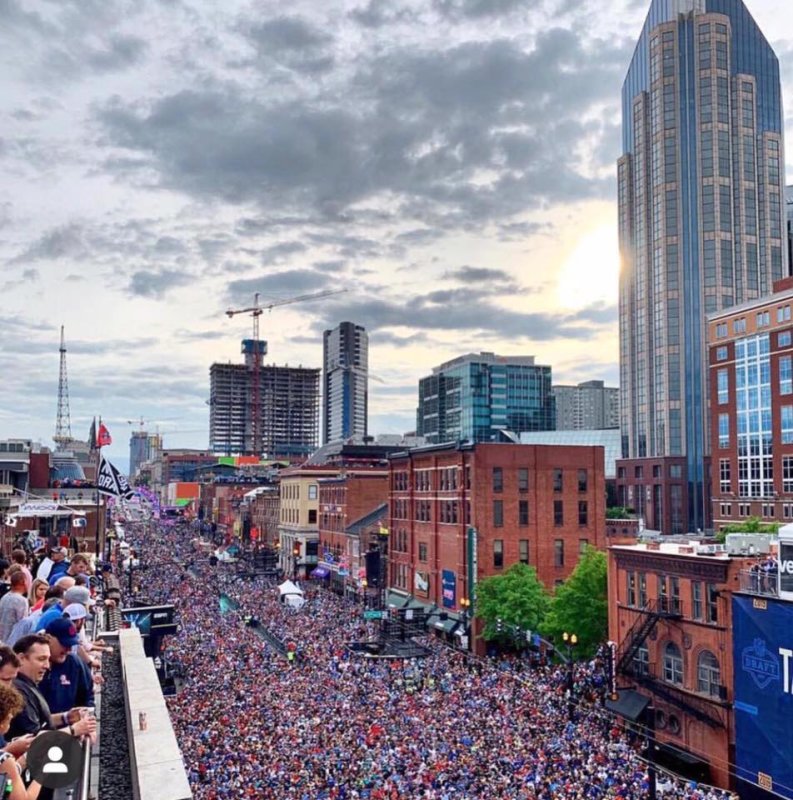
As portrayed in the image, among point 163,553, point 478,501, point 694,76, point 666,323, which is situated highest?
point 694,76

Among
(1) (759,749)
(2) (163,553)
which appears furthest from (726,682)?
(2) (163,553)

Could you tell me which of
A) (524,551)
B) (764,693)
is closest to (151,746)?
(764,693)

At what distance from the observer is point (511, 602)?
54.2 m

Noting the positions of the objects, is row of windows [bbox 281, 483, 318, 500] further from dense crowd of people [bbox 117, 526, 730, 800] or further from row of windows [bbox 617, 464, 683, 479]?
row of windows [bbox 617, 464, 683, 479]

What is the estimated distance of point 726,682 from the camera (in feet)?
115

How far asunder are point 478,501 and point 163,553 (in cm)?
7087

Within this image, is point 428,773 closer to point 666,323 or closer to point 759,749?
point 759,749

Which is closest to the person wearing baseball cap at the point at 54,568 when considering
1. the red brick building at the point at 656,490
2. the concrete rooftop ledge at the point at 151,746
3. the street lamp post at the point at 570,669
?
the concrete rooftop ledge at the point at 151,746

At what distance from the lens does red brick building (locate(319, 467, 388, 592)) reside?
89.8 metres

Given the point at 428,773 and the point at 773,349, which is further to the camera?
the point at 773,349

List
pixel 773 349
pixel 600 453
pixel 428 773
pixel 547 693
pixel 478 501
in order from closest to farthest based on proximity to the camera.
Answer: pixel 428 773
pixel 547 693
pixel 478 501
pixel 600 453
pixel 773 349

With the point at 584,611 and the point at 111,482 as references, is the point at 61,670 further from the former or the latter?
the point at 584,611

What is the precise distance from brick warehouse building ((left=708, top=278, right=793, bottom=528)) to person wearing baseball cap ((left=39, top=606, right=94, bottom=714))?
9091 cm

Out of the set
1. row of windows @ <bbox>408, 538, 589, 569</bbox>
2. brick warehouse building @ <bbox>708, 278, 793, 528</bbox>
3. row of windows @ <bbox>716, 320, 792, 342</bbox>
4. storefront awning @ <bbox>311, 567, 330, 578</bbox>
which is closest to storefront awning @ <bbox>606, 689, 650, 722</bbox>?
row of windows @ <bbox>408, 538, 589, 569</bbox>
